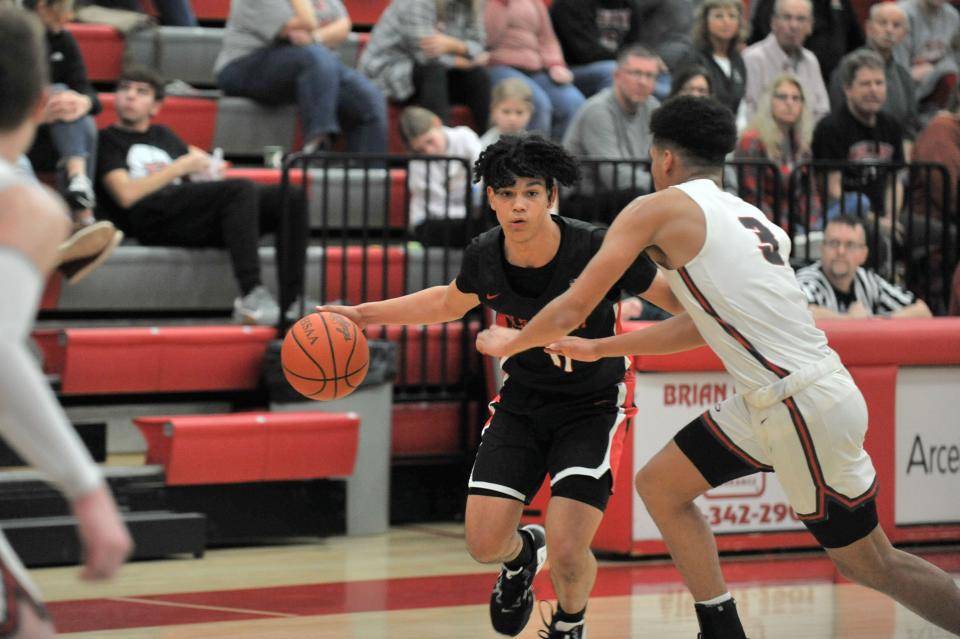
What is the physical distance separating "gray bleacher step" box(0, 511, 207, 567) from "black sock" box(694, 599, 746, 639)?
10.2 feet

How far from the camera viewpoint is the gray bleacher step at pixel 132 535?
668 centimetres

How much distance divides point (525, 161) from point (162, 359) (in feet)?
11.1

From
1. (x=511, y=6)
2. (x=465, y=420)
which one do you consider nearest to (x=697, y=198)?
(x=465, y=420)

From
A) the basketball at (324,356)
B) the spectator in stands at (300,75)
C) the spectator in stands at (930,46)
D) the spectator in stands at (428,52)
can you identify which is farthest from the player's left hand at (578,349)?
the spectator in stands at (930,46)

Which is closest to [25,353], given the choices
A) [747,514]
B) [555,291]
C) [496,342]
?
[496,342]

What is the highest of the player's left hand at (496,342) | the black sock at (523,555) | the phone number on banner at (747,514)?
the player's left hand at (496,342)

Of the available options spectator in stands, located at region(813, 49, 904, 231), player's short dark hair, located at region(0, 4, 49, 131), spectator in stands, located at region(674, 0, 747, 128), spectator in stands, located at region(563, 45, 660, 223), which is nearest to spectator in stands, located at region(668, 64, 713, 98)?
spectator in stands, located at region(563, 45, 660, 223)

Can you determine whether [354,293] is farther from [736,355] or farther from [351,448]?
[736,355]

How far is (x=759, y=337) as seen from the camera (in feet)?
14.6

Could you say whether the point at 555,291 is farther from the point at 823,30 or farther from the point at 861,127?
the point at 823,30

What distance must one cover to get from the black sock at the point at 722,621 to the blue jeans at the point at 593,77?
6151 mm

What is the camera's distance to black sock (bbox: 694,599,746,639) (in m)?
4.71

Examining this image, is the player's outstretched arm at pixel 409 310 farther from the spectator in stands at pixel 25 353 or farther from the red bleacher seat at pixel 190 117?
the red bleacher seat at pixel 190 117

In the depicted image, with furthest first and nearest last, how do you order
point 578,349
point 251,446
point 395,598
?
point 251,446
point 395,598
point 578,349
